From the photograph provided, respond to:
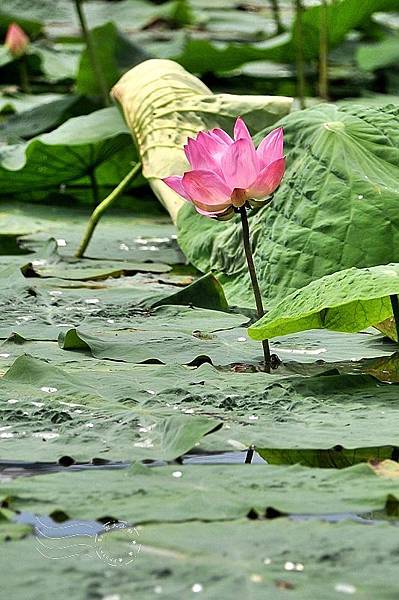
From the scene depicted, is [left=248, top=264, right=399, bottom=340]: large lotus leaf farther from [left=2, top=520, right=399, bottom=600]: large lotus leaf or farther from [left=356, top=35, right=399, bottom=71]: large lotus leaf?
[left=356, top=35, right=399, bottom=71]: large lotus leaf

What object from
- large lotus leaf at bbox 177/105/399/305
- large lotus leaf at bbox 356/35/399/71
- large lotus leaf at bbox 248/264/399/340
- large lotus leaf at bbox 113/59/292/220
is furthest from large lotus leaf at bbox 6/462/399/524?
large lotus leaf at bbox 356/35/399/71

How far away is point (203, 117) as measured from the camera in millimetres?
2619

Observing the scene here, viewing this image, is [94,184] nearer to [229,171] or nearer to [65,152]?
[65,152]

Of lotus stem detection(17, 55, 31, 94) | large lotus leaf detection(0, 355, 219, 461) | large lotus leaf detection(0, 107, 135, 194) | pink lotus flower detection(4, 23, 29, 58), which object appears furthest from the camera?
lotus stem detection(17, 55, 31, 94)

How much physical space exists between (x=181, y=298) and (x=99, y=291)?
190mm

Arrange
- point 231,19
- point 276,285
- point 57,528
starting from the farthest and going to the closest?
point 231,19 < point 276,285 < point 57,528

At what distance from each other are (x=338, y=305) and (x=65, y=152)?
1570 millimetres

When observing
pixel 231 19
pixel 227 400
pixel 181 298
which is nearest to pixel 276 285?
pixel 181 298

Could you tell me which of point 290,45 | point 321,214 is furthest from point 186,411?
point 290,45

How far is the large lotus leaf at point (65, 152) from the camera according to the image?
9.22ft

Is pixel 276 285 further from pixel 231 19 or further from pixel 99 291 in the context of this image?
pixel 231 19

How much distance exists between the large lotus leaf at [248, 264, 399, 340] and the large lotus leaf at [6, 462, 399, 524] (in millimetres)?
293

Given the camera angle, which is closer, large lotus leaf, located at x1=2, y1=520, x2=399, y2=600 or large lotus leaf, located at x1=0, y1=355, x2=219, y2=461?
→ large lotus leaf, located at x1=2, y1=520, x2=399, y2=600

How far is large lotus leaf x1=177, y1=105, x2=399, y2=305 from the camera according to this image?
192 centimetres
